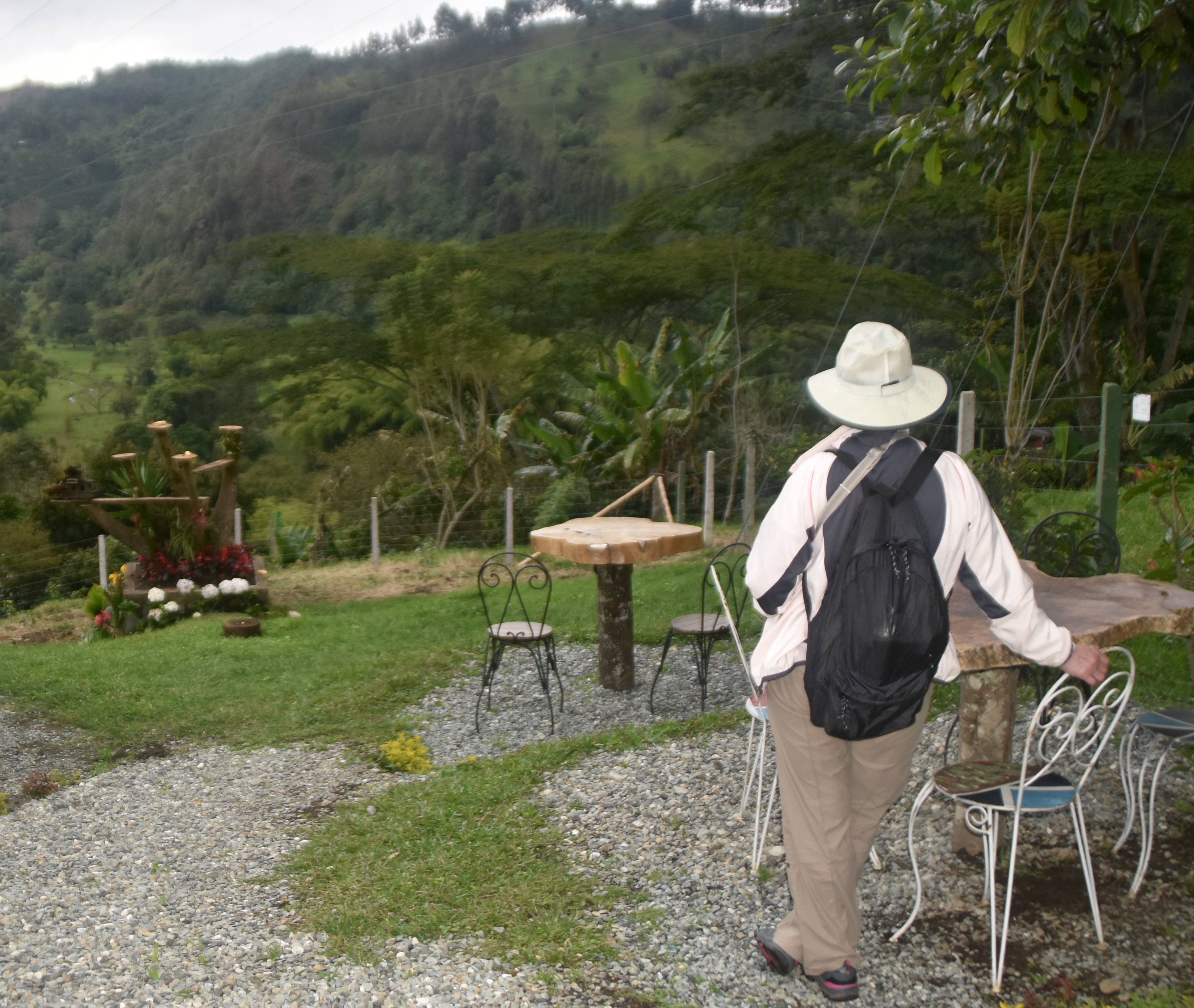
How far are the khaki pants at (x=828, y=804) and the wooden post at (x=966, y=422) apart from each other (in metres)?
4.31

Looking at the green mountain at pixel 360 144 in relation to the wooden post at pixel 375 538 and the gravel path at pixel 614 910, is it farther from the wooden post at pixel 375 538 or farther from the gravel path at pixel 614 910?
the gravel path at pixel 614 910

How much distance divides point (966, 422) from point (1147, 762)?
380 cm

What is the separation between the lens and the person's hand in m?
2.41

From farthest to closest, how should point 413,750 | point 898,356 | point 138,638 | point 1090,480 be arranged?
point 1090,480
point 138,638
point 413,750
point 898,356

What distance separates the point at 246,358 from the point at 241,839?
59.5 ft

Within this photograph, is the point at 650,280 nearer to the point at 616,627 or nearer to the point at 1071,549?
the point at 616,627

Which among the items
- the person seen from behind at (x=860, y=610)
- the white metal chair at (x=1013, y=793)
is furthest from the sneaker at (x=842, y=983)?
the white metal chair at (x=1013, y=793)

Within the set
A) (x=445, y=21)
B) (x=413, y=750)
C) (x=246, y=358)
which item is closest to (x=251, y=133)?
(x=445, y=21)

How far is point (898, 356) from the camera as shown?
93.1 inches

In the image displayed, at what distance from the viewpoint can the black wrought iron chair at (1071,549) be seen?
15.2 feet

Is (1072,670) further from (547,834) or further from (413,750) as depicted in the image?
(413,750)

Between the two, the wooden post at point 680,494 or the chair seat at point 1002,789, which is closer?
the chair seat at point 1002,789

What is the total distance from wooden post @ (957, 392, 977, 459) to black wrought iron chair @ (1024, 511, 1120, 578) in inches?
51.0

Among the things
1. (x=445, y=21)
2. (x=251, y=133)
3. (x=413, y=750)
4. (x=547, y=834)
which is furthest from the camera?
(x=445, y=21)
